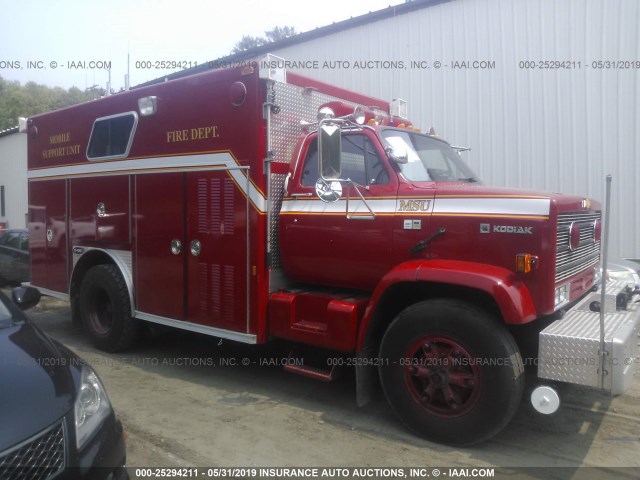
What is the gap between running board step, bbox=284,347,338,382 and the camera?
15.7ft

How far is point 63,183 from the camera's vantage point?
288 inches

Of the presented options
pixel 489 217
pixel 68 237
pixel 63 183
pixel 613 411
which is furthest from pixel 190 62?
pixel 613 411

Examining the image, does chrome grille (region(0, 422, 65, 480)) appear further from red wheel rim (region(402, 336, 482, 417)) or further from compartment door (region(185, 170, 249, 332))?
compartment door (region(185, 170, 249, 332))

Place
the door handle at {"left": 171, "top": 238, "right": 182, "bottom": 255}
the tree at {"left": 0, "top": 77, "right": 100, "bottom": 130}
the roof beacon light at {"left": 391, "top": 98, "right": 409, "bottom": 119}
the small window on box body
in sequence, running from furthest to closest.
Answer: the tree at {"left": 0, "top": 77, "right": 100, "bottom": 130} < the roof beacon light at {"left": 391, "top": 98, "right": 409, "bottom": 119} < the small window on box body < the door handle at {"left": 171, "top": 238, "right": 182, "bottom": 255}

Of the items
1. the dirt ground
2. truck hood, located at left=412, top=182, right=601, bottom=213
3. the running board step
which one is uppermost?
truck hood, located at left=412, top=182, right=601, bottom=213

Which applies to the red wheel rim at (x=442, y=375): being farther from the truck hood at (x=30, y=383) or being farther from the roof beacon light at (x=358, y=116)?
the truck hood at (x=30, y=383)

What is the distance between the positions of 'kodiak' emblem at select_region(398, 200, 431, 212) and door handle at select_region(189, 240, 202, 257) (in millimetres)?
2252

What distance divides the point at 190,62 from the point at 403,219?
18.6 ft

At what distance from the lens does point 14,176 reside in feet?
78.5

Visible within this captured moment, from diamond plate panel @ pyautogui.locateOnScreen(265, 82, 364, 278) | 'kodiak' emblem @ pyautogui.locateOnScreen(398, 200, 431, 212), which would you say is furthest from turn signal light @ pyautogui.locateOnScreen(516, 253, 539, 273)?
diamond plate panel @ pyautogui.locateOnScreen(265, 82, 364, 278)

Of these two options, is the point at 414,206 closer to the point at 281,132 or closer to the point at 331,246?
the point at 331,246

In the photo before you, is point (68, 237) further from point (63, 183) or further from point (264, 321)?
point (264, 321)

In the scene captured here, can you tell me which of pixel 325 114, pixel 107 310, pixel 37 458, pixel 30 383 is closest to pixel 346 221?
pixel 325 114

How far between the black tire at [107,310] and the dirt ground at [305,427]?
15.5 inches
